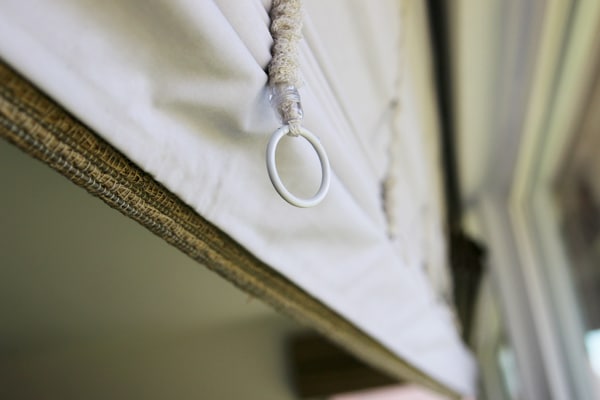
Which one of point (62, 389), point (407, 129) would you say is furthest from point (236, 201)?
point (62, 389)

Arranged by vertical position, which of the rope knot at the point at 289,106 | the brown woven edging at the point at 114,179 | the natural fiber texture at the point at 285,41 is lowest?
the brown woven edging at the point at 114,179

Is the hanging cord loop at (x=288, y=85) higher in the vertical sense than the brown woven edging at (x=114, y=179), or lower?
higher

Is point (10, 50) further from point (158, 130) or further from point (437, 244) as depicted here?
point (437, 244)

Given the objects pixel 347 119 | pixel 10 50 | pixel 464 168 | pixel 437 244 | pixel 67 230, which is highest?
pixel 464 168
